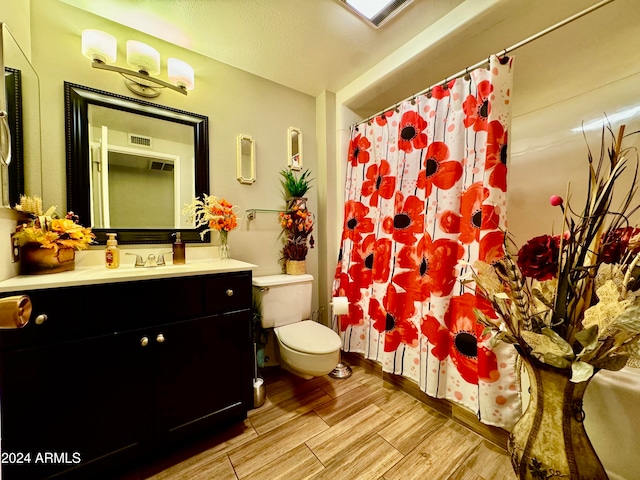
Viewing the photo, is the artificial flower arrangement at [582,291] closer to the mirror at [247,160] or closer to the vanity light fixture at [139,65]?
the mirror at [247,160]

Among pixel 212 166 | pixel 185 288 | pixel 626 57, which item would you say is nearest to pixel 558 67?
pixel 626 57

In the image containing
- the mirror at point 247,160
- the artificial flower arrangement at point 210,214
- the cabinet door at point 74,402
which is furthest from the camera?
the mirror at point 247,160

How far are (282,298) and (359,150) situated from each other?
133cm

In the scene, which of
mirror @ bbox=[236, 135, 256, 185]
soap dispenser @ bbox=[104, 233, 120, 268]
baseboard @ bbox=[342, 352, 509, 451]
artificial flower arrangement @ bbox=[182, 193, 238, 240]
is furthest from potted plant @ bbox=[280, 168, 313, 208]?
baseboard @ bbox=[342, 352, 509, 451]

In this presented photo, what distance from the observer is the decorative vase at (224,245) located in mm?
1621

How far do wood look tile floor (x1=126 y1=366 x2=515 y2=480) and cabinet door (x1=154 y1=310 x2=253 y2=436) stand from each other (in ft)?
0.48

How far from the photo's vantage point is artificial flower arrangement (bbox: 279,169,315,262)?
1.90 metres

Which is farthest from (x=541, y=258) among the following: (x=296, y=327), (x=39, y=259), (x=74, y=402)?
(x=39, y=259)

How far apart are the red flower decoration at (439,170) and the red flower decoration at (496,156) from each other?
0.18 metres

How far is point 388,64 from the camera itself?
66.9 inches

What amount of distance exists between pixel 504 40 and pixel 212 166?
2025 mm

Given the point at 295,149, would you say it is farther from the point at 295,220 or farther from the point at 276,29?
the point at 276,29

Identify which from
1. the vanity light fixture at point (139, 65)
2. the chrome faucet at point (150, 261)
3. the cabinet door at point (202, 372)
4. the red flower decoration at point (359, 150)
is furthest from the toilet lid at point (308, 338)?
the vanity light fixture at point (139, 65)

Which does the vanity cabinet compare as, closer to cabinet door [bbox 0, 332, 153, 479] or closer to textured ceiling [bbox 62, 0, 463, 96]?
cabinet door [bbox 0, 332, 153, 479]
